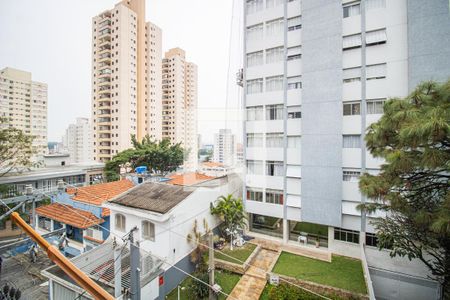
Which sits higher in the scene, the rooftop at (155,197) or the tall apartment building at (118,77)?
the tall apartment building at (118,77)

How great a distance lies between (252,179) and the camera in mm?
13836

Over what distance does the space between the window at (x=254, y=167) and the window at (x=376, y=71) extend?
7.46 meters

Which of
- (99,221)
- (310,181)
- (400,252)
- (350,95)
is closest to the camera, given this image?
(400,252)

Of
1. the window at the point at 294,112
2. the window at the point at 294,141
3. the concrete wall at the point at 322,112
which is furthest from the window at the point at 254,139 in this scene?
the concrete wall at the point at 322,112

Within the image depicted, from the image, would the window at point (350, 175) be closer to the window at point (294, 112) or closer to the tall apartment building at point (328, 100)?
the tall apartment building at point (328, 100)

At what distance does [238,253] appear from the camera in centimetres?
1144

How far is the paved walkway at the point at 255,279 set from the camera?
8.65 metres

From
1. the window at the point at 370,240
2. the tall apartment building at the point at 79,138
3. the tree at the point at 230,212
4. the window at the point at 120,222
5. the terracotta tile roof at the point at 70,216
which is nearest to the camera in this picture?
the window at the point at 120,222

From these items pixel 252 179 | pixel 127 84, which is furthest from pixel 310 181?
pixel 127 84

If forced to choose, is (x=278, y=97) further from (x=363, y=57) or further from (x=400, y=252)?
(x=400, y=252)

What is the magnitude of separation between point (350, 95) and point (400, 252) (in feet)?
25.5

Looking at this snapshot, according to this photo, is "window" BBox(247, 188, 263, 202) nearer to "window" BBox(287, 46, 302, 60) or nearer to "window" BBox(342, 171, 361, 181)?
"window" BBox(342, 171, 361, 181)

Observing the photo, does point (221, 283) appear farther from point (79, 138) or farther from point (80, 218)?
point (79, 138)

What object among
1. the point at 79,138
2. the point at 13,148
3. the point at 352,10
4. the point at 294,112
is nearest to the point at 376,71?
the point at 352,10
